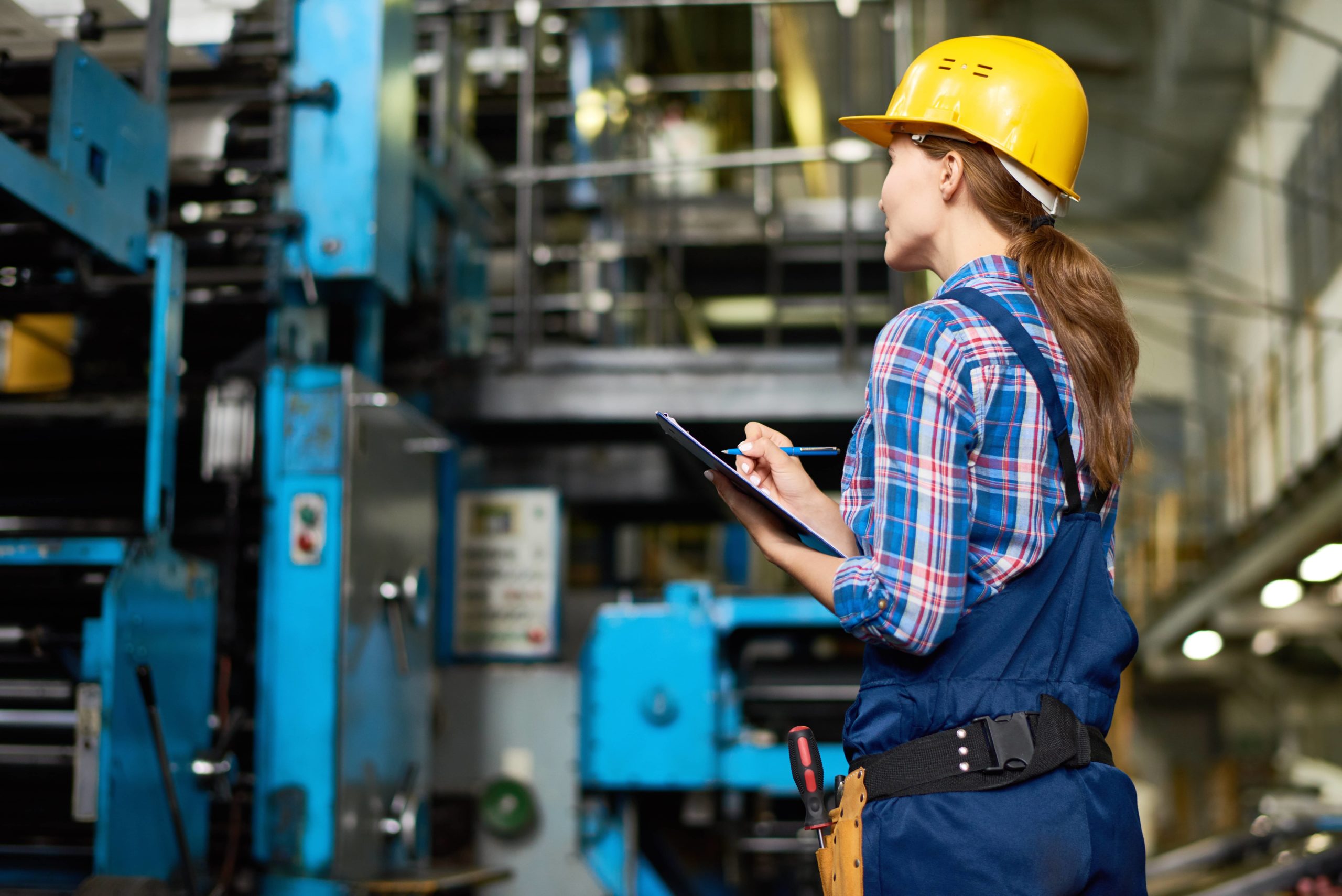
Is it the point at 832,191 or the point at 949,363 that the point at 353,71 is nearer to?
the point at 949,363

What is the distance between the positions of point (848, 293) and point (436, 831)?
101 inches

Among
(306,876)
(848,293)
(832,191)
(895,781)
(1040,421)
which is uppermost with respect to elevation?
(832,191)

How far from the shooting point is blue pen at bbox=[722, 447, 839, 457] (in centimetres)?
176

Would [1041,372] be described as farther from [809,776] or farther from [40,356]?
[40,356]

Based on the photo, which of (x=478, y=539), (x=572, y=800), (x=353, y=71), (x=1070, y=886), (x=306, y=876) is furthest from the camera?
(x=478, y=539)

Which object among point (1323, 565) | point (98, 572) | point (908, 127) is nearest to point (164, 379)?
point (98, 572)

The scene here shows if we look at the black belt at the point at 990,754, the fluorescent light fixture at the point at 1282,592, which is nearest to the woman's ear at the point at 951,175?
the black belt at the point at 990,754

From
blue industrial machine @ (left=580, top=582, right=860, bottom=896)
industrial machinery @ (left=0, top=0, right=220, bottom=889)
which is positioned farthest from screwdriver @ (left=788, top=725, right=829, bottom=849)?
blue industrial machine @ (left=580, top=582, right=860, bottom=896)

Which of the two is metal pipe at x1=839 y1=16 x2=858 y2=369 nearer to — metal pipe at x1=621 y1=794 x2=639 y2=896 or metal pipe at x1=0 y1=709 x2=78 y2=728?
metal pipe at x1=621 y1=794 x2=639 y2=896

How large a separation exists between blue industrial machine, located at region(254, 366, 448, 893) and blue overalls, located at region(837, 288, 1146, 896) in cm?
254

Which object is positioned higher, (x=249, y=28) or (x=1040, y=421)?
(x=249, y=28)

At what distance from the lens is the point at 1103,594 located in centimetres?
168

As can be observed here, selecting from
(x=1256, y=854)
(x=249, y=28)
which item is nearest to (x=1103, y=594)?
(x=249, y=28)

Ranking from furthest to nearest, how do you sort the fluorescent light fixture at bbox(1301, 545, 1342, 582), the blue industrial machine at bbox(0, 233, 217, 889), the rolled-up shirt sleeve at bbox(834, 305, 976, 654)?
the fluorescent light fixture at bbox(1301, 545, 1342, 582) < the blue industrial machine at bbox(0, 233, 217, 889) < the rolled-up shirt sleeve at bbox(834, 305, 976, 654)
